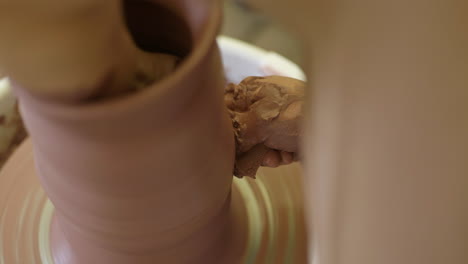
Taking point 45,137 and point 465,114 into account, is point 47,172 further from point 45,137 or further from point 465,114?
point 465,114

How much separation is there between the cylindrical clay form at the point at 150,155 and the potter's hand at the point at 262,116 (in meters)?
0.09

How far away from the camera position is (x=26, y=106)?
1.60ft

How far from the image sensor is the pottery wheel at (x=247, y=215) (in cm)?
84

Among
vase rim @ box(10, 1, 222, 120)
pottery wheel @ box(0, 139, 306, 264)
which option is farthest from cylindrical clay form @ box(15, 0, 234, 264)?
pottery wheel @ box(0, 139, 306, 264)

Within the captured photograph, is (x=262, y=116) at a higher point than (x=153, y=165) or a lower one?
higher

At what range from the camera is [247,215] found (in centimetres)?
87

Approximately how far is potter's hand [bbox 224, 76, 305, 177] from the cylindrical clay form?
0.28 feet

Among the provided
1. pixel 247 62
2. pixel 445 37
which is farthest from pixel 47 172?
pixel 247 62

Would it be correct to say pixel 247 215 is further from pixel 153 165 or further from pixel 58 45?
pixel 58 45

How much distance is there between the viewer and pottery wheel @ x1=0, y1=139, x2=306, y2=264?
0.84 meters

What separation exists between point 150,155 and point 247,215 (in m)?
→ 0.40

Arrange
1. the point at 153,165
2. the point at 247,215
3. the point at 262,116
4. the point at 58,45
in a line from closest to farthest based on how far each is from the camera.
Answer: the point at 58,45, the point at 153,165, the point at 262,116, the point at 247,215

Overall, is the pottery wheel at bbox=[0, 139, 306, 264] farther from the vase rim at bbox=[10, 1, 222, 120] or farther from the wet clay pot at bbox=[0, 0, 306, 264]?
the vase rim at bbox=[10, 1, 222, 120]

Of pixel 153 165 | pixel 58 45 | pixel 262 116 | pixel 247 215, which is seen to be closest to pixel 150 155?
pixel 153 165
